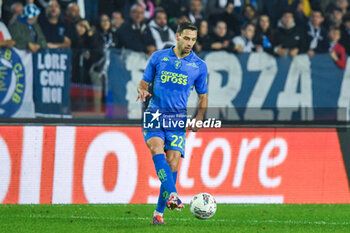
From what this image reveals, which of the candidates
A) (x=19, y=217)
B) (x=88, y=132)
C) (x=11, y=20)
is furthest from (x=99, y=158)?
(x=11, y=20)

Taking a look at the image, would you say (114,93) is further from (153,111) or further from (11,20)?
(153,111)

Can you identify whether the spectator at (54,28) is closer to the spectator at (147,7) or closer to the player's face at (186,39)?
the spectator at (147,7)

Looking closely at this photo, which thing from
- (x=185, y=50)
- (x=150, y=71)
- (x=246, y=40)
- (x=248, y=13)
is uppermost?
(x=185, y=50)

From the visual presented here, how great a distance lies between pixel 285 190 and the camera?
34.1 ft

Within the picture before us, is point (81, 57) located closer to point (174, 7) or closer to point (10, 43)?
point (10, 43)

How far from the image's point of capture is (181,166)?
10211 millimetres

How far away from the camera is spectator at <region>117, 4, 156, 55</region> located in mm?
13148

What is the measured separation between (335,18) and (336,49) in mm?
1115

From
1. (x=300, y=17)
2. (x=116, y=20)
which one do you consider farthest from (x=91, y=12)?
(x=300, y=17)

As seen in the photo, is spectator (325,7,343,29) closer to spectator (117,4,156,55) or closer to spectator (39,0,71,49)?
spectator (117,4,156,55)

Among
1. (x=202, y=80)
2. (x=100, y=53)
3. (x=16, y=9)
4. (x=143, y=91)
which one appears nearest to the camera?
(x=143, y=91)

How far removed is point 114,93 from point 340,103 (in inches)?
176

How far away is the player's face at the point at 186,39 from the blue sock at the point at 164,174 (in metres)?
1.19

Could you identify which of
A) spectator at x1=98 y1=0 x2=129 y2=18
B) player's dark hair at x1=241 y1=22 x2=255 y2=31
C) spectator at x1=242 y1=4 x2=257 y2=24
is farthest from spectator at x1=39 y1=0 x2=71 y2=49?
spectator at x1=242 y1=4 x2=257 y2=24
